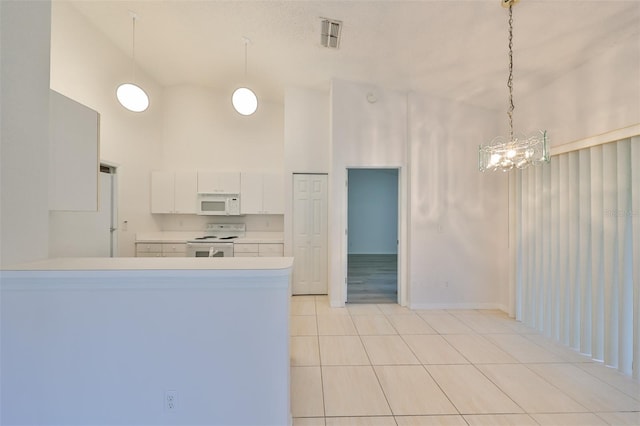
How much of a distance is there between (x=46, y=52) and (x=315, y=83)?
3.26m

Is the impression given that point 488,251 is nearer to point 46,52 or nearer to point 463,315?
point 463,315

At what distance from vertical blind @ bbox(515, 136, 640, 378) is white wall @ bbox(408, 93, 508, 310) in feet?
1.63

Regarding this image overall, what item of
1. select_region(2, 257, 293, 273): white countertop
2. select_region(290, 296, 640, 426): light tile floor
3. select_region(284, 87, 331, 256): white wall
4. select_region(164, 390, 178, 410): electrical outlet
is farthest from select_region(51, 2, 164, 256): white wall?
select_region(164, 390, 178, 410): electrical outlet

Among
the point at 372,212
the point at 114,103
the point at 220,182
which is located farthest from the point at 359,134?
the point at 372,212

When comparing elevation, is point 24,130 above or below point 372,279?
above

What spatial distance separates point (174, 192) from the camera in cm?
498

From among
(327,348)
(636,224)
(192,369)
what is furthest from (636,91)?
(192,369)

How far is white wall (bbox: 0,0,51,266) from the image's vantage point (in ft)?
5.17

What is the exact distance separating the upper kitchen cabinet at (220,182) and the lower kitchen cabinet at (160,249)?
1.08m

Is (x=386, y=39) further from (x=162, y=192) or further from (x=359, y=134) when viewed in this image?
(x=162, y=192)

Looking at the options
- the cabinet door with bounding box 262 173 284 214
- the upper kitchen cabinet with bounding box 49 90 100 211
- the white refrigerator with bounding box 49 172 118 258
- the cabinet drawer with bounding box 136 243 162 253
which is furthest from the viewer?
the cabinet door with bounding box 262 173 284 214

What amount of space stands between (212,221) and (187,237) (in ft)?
1.81

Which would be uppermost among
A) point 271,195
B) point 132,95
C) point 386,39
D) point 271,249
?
point 386,39

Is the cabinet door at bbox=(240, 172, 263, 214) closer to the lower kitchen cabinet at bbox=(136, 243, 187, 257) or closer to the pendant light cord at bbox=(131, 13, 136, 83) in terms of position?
the lower kitchen cabinet at bbox=(136, 243, 187, 257)
